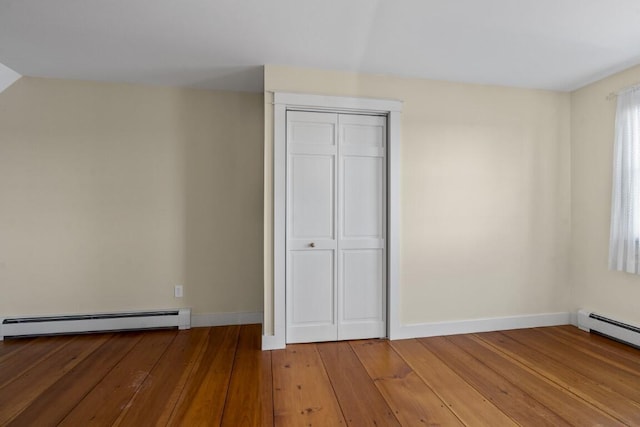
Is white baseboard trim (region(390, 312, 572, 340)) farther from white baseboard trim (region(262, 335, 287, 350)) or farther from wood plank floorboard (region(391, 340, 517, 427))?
white baseboard trim (region(262, 335, 287, 350))

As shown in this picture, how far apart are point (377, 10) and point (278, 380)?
8.59 ft

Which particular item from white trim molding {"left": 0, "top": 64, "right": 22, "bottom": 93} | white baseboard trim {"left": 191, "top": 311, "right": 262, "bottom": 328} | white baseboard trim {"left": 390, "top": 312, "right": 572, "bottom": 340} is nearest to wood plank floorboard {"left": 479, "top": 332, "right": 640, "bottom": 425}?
white baseboard trim {"left": 390, "top": 312, "right": 572, "bottom": 340}

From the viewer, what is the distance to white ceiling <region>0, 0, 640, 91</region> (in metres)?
1.97

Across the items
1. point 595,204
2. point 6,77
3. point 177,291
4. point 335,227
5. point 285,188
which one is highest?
point 6,77

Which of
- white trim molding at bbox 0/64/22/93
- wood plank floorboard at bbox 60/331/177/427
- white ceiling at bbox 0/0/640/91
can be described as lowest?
wood plank floorboard at bbox 60/331/177/427

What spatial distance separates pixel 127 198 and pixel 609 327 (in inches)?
192

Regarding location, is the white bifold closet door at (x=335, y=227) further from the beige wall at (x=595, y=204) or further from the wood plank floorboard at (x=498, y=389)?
the beige wall at (x=595, y=204)

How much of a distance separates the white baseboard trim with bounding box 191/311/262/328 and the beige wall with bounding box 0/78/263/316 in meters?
0.06

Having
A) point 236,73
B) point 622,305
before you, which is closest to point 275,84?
point 236,73

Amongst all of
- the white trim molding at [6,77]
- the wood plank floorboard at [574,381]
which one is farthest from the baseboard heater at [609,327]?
the white trim molding at [6,77]

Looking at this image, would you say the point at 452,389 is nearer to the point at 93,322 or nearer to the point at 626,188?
the point at 626,188

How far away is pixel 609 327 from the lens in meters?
2.92

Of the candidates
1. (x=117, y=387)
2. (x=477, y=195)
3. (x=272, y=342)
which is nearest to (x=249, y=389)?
(x=272, y=342)

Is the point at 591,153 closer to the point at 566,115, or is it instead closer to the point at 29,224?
the point at 566,115
